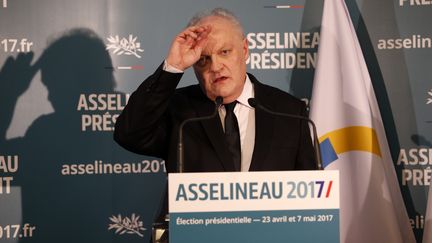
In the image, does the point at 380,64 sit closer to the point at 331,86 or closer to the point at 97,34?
the point at 331,86

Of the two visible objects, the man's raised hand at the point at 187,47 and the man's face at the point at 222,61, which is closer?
the man's raised hand at the point at 187,47

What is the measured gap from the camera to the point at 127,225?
371 centimetres

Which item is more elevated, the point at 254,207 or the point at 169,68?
the point at 169,68

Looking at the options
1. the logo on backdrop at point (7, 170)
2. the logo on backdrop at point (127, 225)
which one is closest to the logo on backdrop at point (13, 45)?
the logo on backdrop at point (7, 170)

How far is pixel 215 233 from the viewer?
6.13 ft

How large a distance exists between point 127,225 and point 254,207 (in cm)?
195

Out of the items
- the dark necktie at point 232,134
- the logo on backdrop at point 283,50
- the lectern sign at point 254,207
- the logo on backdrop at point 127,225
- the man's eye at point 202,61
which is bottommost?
the lectern sign at point 254,207

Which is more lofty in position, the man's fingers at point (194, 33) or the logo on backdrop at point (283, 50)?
the logo on backdrop at point (283, 50)

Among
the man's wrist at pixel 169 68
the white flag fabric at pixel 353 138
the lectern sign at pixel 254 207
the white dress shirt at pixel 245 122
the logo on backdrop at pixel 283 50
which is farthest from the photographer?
the logo on backdrop at pixel 283 50

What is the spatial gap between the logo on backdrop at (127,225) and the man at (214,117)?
108 centimetres

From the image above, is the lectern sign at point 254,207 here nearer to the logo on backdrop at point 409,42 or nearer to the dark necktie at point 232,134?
the dark necktie at point 232,134

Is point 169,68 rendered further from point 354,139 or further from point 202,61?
point 354,139

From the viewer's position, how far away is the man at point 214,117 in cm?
249

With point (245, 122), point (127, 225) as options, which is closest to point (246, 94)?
point (245, 122)
